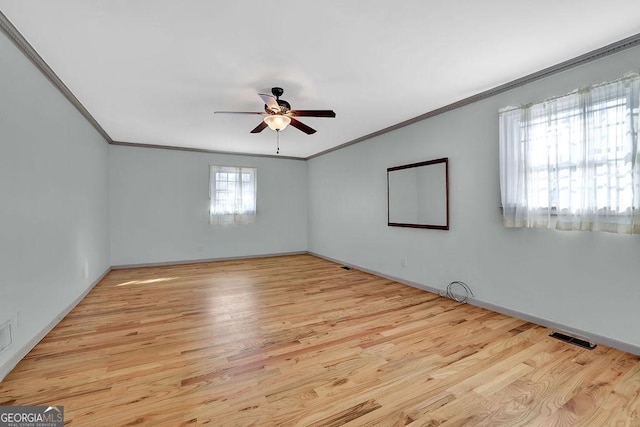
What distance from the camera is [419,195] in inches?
154

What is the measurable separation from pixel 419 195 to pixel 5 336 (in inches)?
169

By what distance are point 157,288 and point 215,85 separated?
2995 millimetres

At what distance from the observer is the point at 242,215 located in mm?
6180

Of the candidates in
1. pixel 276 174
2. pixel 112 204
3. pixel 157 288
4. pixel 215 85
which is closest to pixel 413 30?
pixel 215 85

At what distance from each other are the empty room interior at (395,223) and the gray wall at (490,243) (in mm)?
22

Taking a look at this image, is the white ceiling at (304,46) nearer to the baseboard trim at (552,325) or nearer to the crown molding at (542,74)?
the crown molding at (542,74)

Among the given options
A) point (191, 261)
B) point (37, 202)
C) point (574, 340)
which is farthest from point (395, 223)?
point (191, 261)

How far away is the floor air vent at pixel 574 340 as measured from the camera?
2240mm

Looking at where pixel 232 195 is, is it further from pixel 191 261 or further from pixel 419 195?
pixel 419 195

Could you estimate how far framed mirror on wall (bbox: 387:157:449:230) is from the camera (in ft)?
11.8

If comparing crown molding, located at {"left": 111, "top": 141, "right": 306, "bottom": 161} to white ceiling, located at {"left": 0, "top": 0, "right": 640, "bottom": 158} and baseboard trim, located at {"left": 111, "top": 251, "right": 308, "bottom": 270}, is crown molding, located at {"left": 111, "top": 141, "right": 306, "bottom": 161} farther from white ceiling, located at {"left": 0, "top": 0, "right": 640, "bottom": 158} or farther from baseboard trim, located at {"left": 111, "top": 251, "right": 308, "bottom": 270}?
baseboard trim, located at {"left": 111, "top": 251, "right": 308, "bottom": 270}

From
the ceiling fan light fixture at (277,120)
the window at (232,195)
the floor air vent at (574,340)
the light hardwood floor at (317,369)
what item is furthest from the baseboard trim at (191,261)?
the floor air vent at (574,340)

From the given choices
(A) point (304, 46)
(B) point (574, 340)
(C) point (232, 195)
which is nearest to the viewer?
(A) point (304, 46)

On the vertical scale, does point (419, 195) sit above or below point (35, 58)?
below
